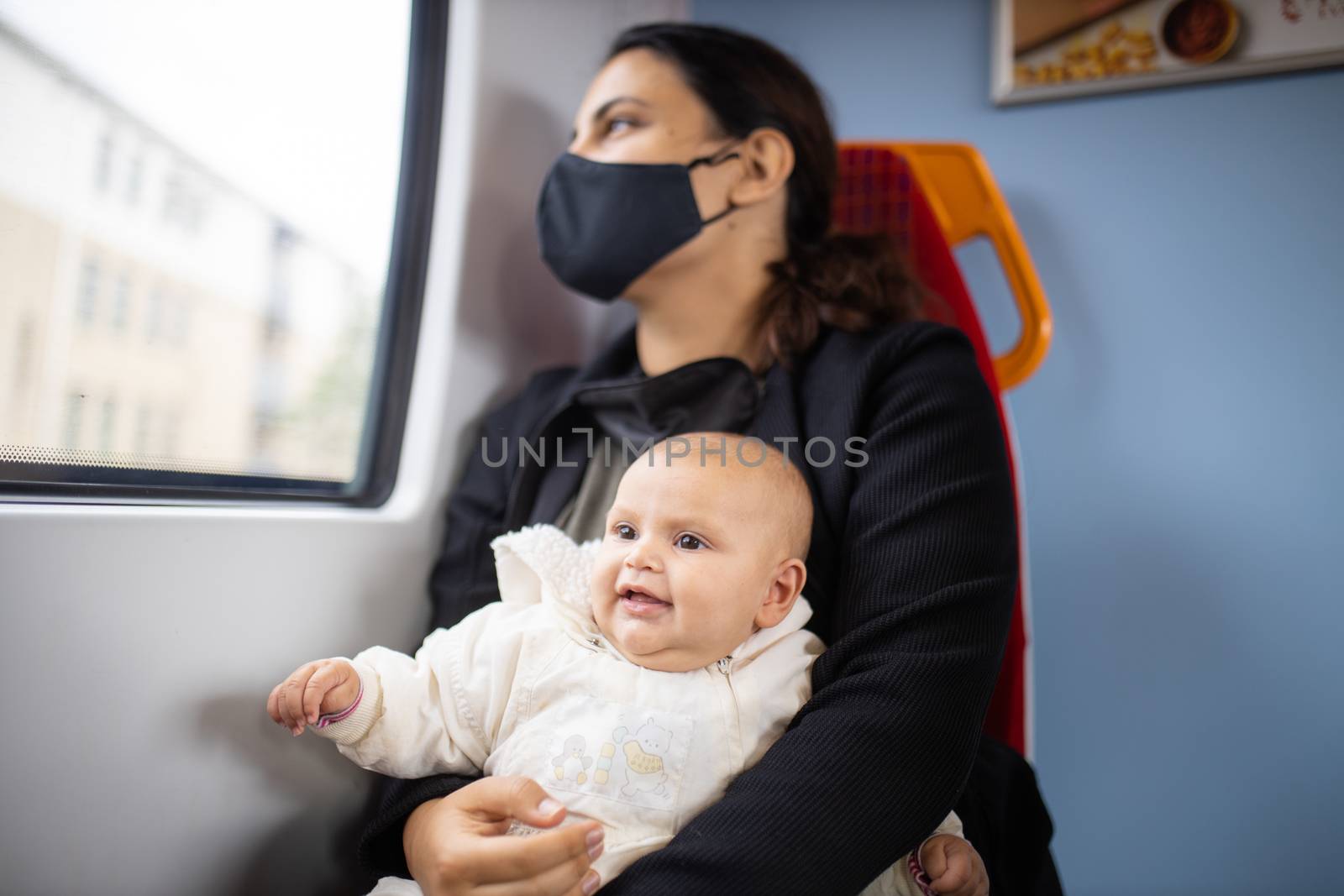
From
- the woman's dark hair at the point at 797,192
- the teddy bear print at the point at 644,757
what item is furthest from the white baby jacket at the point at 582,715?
the woman's dark hair at the point at 797,192

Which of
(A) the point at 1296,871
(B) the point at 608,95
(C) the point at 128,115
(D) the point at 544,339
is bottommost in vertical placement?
(A) the point at 1296,871

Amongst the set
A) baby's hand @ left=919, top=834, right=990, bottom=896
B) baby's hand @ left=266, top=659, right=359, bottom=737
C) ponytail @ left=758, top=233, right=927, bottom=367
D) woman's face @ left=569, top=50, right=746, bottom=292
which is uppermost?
woman's face @ left=569, top=50, right=746, bottom=292

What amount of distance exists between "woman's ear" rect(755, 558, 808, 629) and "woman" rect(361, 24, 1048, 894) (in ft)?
0.26

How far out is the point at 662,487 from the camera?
3.27 ft

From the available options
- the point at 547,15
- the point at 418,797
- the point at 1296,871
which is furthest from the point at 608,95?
the point at 1296,871

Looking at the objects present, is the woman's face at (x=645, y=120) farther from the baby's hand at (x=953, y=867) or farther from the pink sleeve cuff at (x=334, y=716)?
the baby's hand at (x=953, y=867)

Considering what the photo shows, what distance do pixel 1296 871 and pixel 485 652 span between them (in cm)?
167

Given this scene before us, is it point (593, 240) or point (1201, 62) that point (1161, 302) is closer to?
point (1201, 62)

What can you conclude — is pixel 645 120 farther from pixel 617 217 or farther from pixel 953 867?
pixel 953 867

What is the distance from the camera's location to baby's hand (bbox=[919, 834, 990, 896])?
3.02 ft

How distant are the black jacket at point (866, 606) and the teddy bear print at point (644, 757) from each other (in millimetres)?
67

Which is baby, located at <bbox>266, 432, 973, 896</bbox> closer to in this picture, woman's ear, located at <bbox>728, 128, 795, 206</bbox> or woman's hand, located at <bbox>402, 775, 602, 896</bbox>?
woman's hand, located at <bbox>402, 775, 602, 896</bbox>

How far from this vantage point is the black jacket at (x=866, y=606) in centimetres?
84

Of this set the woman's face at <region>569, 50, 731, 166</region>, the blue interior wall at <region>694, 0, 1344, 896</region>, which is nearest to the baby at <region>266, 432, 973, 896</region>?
the woman's face at <region>569, 50, 731, 166</region>
